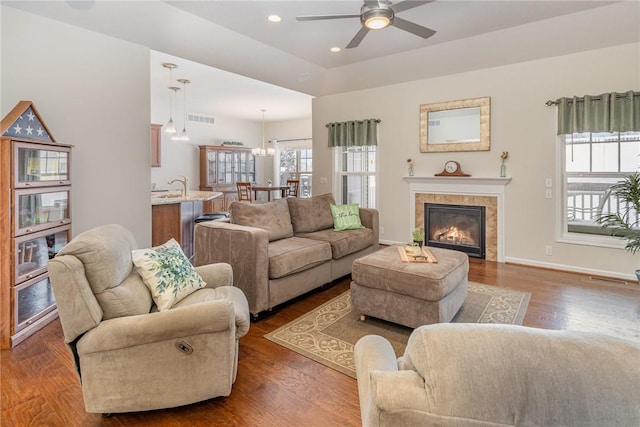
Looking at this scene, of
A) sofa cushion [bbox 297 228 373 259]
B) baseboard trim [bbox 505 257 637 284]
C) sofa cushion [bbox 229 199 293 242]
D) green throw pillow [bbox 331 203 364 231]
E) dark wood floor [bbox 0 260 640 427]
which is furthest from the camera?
green throw pillow [bbox 331 203 364 231]

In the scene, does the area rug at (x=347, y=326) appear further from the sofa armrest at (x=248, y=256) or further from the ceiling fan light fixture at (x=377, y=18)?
the ceiling fan light fixture at (x=377, y=18)

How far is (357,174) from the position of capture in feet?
21.1

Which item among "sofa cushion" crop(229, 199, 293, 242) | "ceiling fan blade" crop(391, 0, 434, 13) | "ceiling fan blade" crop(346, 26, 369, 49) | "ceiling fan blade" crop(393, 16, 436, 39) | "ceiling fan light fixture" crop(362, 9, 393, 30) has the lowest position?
"sofa cushion" crop(229, 199, 293, 242)

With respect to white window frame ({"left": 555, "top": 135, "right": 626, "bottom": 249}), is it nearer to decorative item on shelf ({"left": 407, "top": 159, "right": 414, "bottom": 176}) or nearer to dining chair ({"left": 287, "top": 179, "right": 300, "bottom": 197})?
decorative item on shelf ({"left": 407, "top": 159, "right": 414, "bottom": 176})

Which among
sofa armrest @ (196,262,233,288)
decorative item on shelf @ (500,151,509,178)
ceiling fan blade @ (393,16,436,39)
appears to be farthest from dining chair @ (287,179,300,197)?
sofa armrest @ (196,262,233,288)

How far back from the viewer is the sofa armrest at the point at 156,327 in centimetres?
169

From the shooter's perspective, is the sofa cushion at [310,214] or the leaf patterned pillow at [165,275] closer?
the leaf patterned pillow at [165,275]

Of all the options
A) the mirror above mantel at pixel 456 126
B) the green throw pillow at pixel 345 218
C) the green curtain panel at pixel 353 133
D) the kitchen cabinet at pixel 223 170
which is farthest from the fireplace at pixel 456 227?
the kitchen cabinet at pixel 223 170

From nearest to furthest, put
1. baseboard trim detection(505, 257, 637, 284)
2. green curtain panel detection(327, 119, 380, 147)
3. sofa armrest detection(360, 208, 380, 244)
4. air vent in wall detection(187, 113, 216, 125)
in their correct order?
baseboard trim detection(505, 257, 637, 284) → sofa armrest detection(360, 208, 380, 244) → green curtain panel detection(327, 119, 380, 147) → air vent in wall detection(187, 113, 216, 125)

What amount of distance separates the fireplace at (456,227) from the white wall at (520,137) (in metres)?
0.35

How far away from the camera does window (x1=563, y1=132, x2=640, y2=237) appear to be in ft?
13.8

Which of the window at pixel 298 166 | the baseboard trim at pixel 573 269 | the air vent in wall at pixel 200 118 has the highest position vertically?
the air vent in wall at pixel 200 118

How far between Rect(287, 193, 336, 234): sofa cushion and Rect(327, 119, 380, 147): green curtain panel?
6.23 feet

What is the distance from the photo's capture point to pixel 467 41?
4.46 meters
